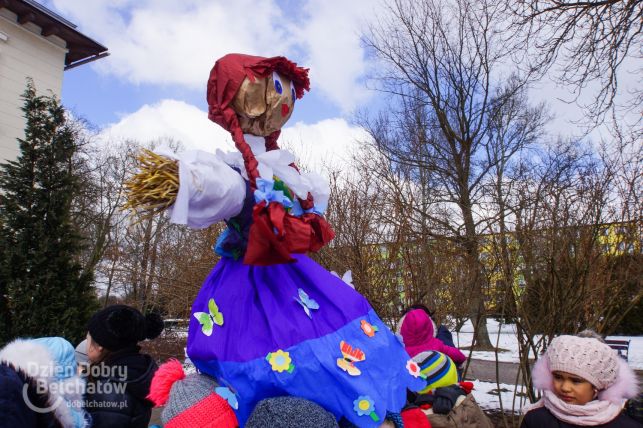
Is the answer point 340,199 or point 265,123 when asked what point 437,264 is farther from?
point 265,123

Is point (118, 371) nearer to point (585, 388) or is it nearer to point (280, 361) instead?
point (280, 361)

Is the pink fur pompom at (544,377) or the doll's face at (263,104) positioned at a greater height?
the doll's face at (263,104)

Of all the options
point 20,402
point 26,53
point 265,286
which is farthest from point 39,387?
point 26,53

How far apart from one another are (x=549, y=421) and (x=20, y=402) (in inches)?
93.0

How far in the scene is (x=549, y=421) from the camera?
240 cm

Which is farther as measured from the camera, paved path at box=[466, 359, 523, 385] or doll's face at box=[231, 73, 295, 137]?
paved path at box=[466, 359, 523, 385]

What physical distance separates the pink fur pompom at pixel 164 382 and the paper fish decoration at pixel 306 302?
517 millimetres

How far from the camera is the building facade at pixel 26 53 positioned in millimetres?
12172

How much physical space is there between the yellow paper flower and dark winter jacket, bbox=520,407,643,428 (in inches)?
61.7

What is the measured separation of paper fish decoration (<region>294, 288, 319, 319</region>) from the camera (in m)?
1.70

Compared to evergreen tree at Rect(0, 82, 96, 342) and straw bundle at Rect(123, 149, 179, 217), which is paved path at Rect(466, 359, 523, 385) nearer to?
evergreen tree at Rect(0, 82, 96, 342)

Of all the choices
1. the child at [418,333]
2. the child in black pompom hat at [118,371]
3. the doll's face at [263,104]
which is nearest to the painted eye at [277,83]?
the doll's face at [263,104]

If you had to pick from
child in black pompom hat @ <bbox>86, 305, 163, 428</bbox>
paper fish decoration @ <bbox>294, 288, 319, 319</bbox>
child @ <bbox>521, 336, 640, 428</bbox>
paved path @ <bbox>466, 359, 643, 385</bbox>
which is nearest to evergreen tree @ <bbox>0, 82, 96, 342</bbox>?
child in black pompom hat @ <bbox>86, 305, 163, 428</bbox>

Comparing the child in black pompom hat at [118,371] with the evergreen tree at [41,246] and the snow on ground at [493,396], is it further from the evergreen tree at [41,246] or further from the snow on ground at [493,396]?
the snow on ground at [493,396]
